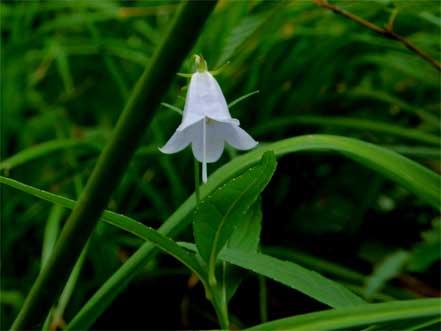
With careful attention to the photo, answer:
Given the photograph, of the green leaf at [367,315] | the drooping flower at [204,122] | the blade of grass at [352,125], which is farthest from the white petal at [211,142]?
the blade of grass at [352,125]

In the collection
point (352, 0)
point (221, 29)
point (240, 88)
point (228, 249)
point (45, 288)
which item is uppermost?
point (221, 29)

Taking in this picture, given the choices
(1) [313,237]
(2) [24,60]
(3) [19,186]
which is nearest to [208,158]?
(3) [19,186]

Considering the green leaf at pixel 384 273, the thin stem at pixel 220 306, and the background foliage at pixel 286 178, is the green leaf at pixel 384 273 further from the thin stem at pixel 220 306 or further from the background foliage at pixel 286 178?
the thin stem at pixel 220 306

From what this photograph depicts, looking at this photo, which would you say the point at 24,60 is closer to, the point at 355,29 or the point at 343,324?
the point at 355,29

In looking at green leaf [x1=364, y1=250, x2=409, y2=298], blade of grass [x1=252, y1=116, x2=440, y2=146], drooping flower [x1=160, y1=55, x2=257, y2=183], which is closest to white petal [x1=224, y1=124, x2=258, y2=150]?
drooping flower [x1=160, y1=55, x2=257, y2=183]

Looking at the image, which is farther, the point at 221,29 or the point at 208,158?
the point at 221,29

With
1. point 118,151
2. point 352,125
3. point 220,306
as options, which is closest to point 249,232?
point 220,306
